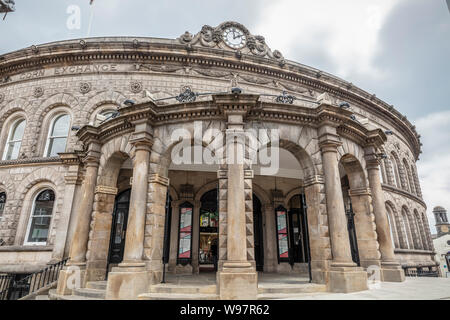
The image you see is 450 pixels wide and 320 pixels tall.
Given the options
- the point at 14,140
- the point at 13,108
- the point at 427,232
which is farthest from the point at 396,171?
the point at 13,108

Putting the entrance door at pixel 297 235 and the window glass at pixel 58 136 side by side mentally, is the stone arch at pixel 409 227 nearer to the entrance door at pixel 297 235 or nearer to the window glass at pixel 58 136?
the entrance door at pixel 297 235

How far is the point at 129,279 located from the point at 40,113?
480 inches

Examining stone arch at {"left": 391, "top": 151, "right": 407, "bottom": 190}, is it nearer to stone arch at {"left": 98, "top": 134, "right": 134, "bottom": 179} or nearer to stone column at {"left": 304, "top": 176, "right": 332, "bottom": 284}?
stone column at {"left": 304, "top": 176, "right": 332, "bottom": 284}

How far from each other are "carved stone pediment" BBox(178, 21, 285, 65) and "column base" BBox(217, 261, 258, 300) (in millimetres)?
12891

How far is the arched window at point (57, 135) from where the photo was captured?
13691 millimetres

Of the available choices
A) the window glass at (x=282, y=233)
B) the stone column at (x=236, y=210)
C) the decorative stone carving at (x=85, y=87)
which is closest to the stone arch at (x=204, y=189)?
the window glass at (x=282, y=233)

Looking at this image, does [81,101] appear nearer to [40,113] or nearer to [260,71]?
[40,113]

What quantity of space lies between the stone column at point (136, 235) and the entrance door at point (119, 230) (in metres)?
4.38

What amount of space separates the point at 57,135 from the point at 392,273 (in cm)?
1689

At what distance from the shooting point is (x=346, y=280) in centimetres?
675

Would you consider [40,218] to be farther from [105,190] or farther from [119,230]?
[105,190]

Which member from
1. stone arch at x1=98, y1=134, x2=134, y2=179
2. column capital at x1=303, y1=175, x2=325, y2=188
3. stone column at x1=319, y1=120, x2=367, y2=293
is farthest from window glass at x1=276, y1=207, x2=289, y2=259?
stone arch at x1=98, y1=134, x2=134, y2=179

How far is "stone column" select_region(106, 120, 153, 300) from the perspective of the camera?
6.49m

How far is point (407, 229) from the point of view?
19422 millimetres
